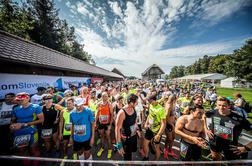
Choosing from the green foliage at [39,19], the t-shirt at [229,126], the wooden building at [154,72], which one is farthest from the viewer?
the wooden building at [154,72]

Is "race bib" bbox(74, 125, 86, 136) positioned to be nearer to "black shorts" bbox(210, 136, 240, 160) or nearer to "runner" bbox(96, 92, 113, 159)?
"runner" bbox(96, 92, 113, 159)

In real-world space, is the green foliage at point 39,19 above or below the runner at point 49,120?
above

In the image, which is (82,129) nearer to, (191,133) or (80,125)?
(80,125)

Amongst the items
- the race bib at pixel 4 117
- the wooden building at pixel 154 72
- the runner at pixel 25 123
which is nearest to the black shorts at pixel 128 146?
the runner at pixel 25 123

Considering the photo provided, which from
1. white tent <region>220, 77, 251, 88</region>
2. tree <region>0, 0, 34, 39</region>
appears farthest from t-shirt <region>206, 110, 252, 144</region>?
white tent <region>220, 77, 251, 88</region>

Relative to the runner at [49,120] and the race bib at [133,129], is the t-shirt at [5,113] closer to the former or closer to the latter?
the runner at [49,120]

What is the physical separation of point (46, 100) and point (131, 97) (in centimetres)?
284

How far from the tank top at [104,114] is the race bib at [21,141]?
6.38ft

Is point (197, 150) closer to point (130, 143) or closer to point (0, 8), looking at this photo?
point (130, 143)

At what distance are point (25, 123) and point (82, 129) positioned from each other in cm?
144

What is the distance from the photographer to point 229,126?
259cm

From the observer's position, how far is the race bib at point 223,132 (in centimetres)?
258

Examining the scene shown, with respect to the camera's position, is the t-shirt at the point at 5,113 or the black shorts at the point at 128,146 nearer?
the black shorts at the point at 128,146

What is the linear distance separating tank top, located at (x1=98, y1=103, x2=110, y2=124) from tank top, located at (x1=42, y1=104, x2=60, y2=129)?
1395 mm
